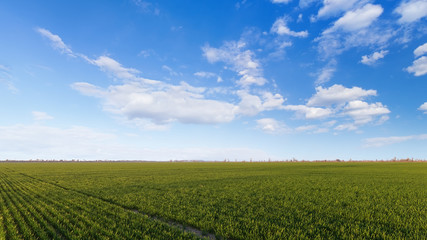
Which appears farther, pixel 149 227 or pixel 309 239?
pixel 149 227

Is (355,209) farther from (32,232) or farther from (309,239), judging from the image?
(32,232)

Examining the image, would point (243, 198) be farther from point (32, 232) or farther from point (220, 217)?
point (32, 232)

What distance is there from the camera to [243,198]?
18062 millimetres

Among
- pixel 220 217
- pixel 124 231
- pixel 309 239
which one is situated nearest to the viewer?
pixel 309 239

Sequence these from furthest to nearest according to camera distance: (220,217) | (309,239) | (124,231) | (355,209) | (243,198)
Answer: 1. (243,198)
2. (355,209)
3. (220,217)
4. (124,231)
5. (309,239)

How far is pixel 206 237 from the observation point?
9.84 m

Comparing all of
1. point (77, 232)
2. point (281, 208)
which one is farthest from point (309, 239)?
point (77, 232)

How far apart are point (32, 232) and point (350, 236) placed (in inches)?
588

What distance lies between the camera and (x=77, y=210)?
14789mm

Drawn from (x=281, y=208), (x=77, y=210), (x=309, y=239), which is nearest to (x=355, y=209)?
(x=281, y=208)

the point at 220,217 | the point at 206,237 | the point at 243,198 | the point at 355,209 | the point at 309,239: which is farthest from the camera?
the point at 243,198

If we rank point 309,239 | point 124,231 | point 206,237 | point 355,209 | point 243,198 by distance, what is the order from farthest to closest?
point 243,198 < point 355,209 < point 124,231 < point 206,237 < point 309,239

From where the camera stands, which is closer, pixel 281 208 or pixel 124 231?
pixel 124 231

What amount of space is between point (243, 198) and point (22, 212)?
15.5 metres
